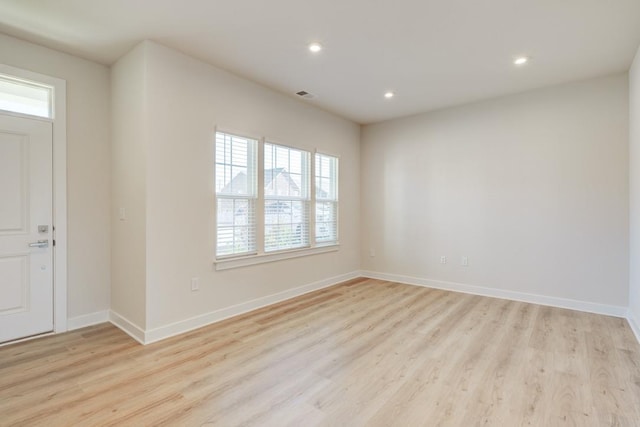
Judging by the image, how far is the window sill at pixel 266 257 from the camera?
3483 mm

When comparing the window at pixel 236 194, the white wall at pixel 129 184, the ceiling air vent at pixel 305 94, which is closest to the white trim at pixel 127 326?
A: the white wall at pixel 129 184

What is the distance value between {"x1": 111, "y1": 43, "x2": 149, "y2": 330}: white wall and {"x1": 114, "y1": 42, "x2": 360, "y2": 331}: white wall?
0.07 m

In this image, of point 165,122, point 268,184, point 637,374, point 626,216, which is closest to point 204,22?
point 165,122

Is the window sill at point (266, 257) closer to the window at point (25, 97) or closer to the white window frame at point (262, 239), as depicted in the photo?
the white window frame at point (262, 239)

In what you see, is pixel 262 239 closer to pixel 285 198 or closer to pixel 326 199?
pixel 285 198

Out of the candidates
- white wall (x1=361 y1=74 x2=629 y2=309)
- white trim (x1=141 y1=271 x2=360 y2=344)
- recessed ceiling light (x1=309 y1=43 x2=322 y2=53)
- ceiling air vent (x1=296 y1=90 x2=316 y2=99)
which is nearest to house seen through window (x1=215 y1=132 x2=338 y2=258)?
white trim (x1=141 y1=271 x2=360 y2=344)

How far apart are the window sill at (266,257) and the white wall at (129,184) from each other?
78cm

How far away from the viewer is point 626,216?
3.53m

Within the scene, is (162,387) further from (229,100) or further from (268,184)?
(229,100)

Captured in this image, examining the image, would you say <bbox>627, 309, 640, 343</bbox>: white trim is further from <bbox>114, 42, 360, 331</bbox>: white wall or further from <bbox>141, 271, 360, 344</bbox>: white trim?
<bbox>114, 42, 360, 331</bbox>: white wall

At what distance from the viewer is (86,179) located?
3.28 metres

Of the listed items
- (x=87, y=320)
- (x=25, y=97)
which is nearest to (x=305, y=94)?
(x=25, y=97)

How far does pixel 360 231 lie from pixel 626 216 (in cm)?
349

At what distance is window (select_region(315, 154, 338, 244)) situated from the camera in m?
4.87
